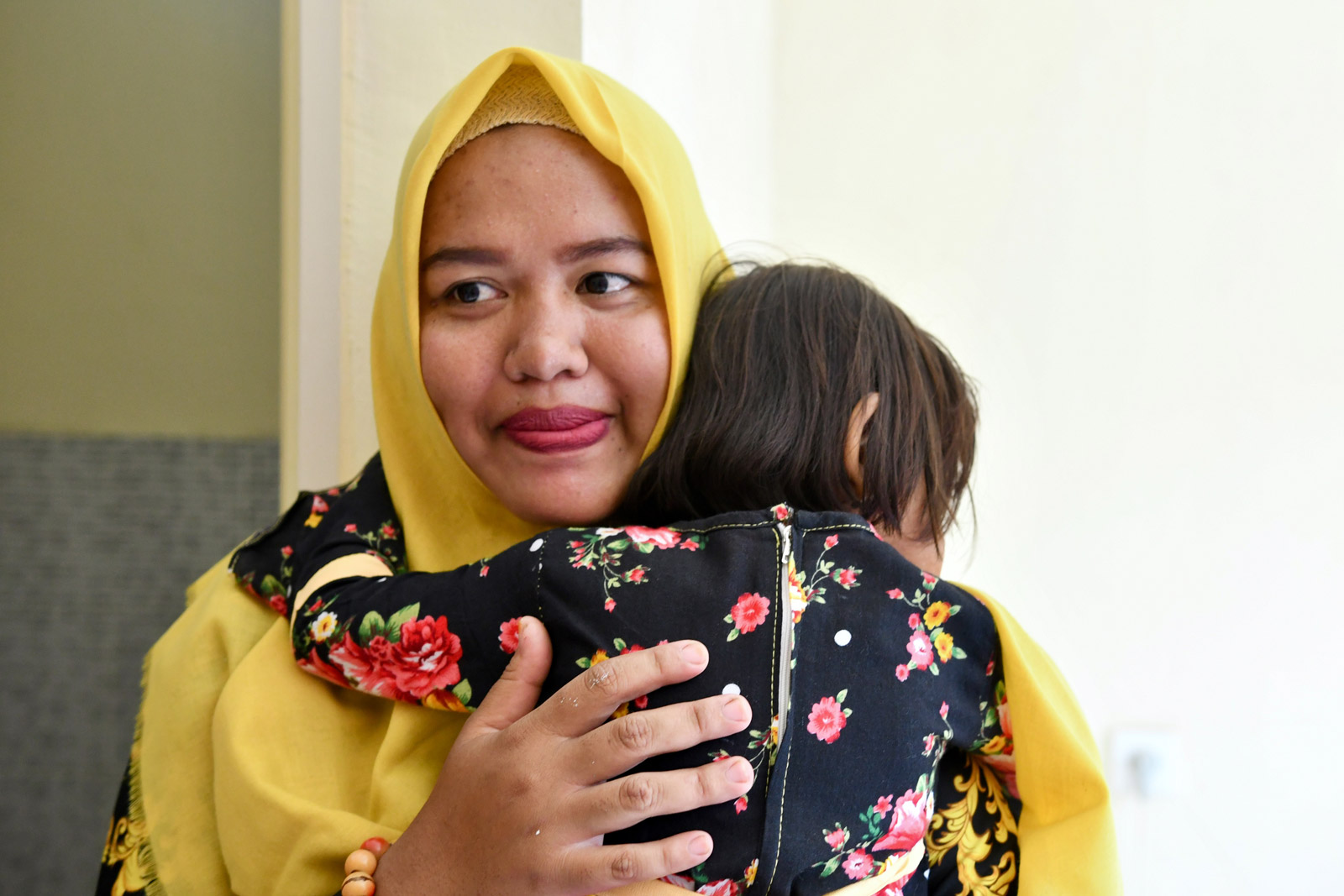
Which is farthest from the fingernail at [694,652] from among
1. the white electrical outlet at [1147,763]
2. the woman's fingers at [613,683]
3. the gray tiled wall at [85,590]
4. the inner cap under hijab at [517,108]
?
the white electrical outlet at [1147,763]

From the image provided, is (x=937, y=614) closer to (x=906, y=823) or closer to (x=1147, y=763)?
(x=906, y=823)

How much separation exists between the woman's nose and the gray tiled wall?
102cm

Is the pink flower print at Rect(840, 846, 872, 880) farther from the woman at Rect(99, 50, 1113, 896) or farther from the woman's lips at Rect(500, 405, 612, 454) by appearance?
the woman's lips at Rect(500, 405, 612, 454)

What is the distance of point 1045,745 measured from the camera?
2.66 feet

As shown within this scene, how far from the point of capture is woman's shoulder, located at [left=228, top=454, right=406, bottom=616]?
3.14ft

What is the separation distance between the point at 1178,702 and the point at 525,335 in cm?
186

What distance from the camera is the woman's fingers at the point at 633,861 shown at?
0.66 meters

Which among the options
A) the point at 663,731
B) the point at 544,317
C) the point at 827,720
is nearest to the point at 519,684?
the point at 663,731

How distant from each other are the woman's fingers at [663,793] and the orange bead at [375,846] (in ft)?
0.79

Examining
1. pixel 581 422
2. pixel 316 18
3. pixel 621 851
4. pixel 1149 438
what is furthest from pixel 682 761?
pixel 1149 438

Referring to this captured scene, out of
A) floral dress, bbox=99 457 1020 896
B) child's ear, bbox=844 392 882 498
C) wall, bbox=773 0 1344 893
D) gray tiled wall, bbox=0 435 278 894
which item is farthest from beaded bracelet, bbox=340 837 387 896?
wall, bbox=773 0 1344 893

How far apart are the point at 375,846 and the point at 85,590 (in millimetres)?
1286

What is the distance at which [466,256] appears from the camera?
0.93m

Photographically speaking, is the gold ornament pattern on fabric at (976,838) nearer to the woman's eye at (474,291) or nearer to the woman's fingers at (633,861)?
the woman's fingers at (633,861)
